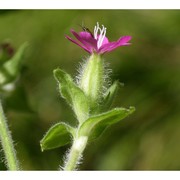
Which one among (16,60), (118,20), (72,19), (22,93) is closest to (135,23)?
(118,20)

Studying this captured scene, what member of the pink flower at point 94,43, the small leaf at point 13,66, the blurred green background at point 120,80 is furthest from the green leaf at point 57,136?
the blurred green background at point 120,80

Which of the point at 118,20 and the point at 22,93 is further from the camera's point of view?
the point at 118,20

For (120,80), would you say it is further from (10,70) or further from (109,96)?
(109,96)

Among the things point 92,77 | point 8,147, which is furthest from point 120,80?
point 8,147

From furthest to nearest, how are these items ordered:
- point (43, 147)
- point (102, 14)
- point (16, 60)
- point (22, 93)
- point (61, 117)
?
point (102, 14)
point (61, 117)
point (22, 93)
point (16, 60)
point (43, 147)

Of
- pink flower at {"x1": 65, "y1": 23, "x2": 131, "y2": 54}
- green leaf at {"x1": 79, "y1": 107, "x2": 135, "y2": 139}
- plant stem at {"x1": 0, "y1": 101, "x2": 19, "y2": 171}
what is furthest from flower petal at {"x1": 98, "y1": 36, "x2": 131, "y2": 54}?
plant stem at {"x1": 0, "y1": 101, "x2": 19, "y2": 171}

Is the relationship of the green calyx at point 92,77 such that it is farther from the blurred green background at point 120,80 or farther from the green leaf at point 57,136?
the blurred green background at point 120,80

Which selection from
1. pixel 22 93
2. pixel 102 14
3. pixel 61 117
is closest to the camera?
pixel 22 93

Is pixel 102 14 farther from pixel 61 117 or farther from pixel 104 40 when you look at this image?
pixel 104 40
